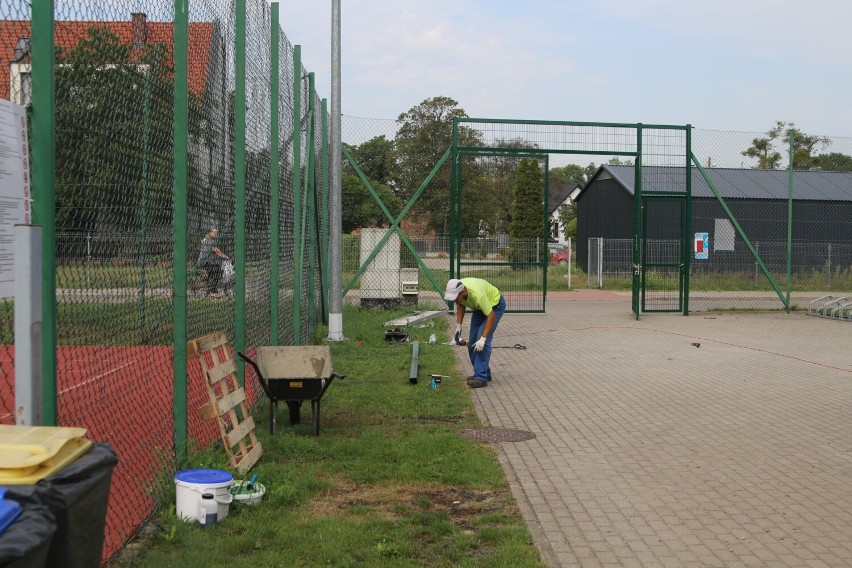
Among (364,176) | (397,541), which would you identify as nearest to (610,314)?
(364,176)

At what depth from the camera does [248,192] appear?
8344 mm

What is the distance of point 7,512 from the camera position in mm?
2328

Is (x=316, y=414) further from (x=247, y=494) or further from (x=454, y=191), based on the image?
(x=454, y=191)

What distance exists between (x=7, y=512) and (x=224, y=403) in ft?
13.4

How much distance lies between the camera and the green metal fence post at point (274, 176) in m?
9.23

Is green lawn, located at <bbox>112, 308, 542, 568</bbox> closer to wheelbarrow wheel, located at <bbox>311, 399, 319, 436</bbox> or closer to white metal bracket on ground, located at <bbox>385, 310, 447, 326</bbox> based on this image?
wheelbarrow wheel, located at <bbox>311, 399, 319, 436</bbox>

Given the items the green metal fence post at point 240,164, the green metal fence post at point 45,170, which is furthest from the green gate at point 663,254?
the green metal fence post at point 45,170

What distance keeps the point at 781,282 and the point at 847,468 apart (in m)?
19.5

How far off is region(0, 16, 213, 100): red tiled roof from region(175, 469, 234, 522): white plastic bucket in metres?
2.51

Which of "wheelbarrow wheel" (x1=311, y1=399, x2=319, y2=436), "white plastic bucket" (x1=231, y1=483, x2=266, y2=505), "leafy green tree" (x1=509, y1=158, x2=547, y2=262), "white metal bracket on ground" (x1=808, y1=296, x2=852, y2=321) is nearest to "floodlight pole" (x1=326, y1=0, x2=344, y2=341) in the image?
"leafy green tree" (x1=509, y1=158, x2=547, y2=262)

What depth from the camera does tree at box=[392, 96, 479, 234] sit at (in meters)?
20.4

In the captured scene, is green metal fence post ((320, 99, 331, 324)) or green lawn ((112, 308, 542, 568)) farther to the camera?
green metal fence post ((320, 99, 331, 324))

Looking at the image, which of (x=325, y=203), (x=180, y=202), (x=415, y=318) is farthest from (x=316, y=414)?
(x=415, y=318)

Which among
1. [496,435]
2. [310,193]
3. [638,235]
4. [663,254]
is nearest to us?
[496,435]
